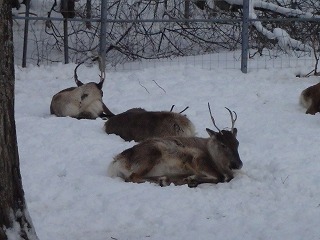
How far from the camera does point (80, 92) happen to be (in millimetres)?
11453

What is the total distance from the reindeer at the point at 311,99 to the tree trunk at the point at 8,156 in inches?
260

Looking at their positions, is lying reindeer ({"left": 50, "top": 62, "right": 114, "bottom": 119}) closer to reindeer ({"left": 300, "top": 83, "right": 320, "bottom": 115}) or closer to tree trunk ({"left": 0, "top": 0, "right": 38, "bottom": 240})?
reindeer ({"left": 300, "top": 83, "right": 320, "bottom": 115})

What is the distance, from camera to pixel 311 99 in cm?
1084

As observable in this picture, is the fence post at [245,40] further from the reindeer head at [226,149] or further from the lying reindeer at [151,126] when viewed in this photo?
the reindeer head at [226,149]

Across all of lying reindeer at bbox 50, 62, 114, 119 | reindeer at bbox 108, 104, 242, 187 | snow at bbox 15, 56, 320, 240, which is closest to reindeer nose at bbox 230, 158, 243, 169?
reindeer at bbox 108, 104, 242, 187

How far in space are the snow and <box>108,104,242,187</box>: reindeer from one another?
15 centimetres

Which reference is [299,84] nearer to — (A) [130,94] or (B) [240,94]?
(B) [240,94]

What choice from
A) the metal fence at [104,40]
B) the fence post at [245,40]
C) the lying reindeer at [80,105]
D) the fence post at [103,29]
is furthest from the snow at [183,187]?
the metal fence at [104,40]

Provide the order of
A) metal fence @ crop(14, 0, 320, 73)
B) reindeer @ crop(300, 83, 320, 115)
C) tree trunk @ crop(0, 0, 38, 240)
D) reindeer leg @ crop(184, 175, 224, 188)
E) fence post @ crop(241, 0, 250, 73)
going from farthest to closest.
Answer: metal fence @ crop(14, 0, 320, 73)
fence post @ crop(241, 0, 250, 73)
reindeer @ crop(300, 83, 320, 115)
reindeer leg @ crop(184, 175, 224, 188)
tree trunk @ crop(0, 0, 38, 240)

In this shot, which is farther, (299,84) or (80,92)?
(299,84)

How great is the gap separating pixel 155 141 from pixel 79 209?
141 centimetres

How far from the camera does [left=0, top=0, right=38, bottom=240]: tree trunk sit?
4523 mm

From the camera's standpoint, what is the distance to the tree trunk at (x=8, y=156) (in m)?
4.52

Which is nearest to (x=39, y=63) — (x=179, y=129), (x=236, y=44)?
(x=236, y=44)
